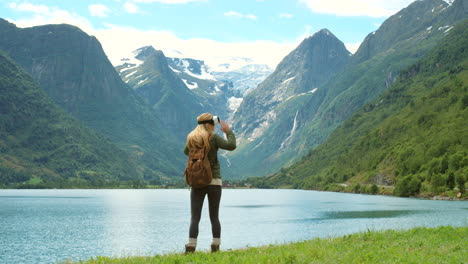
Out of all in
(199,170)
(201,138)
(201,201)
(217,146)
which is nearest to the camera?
Result: (199,170)

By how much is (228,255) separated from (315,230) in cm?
6296

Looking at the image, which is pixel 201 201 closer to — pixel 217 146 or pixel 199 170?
pixel 199 170

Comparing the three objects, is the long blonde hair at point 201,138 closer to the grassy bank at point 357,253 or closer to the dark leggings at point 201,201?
the dark leggings at point 201,201

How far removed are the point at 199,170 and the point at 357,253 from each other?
295 inches

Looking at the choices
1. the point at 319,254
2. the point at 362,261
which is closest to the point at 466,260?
the point at 362,261

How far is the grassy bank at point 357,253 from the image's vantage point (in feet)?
68.8

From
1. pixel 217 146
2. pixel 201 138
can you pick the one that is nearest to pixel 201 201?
pixel 217 146

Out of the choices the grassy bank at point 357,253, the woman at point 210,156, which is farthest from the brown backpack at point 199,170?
the grassy bank at point 357,253

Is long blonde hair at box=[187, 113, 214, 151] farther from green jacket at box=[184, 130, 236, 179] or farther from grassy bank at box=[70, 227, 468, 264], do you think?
grassy bank at box=[70, 227, 468, 264]

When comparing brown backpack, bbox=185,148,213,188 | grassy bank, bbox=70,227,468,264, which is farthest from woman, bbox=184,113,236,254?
grassy bank, bbox=70,227,468,264

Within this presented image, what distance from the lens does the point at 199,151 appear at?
75.3 ft

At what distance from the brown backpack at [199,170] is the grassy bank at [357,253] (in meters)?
3.08

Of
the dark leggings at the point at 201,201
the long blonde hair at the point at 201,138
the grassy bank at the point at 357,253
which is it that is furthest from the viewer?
the dark leggings at the point at 201,201

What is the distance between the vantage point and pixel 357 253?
22.5 metres
